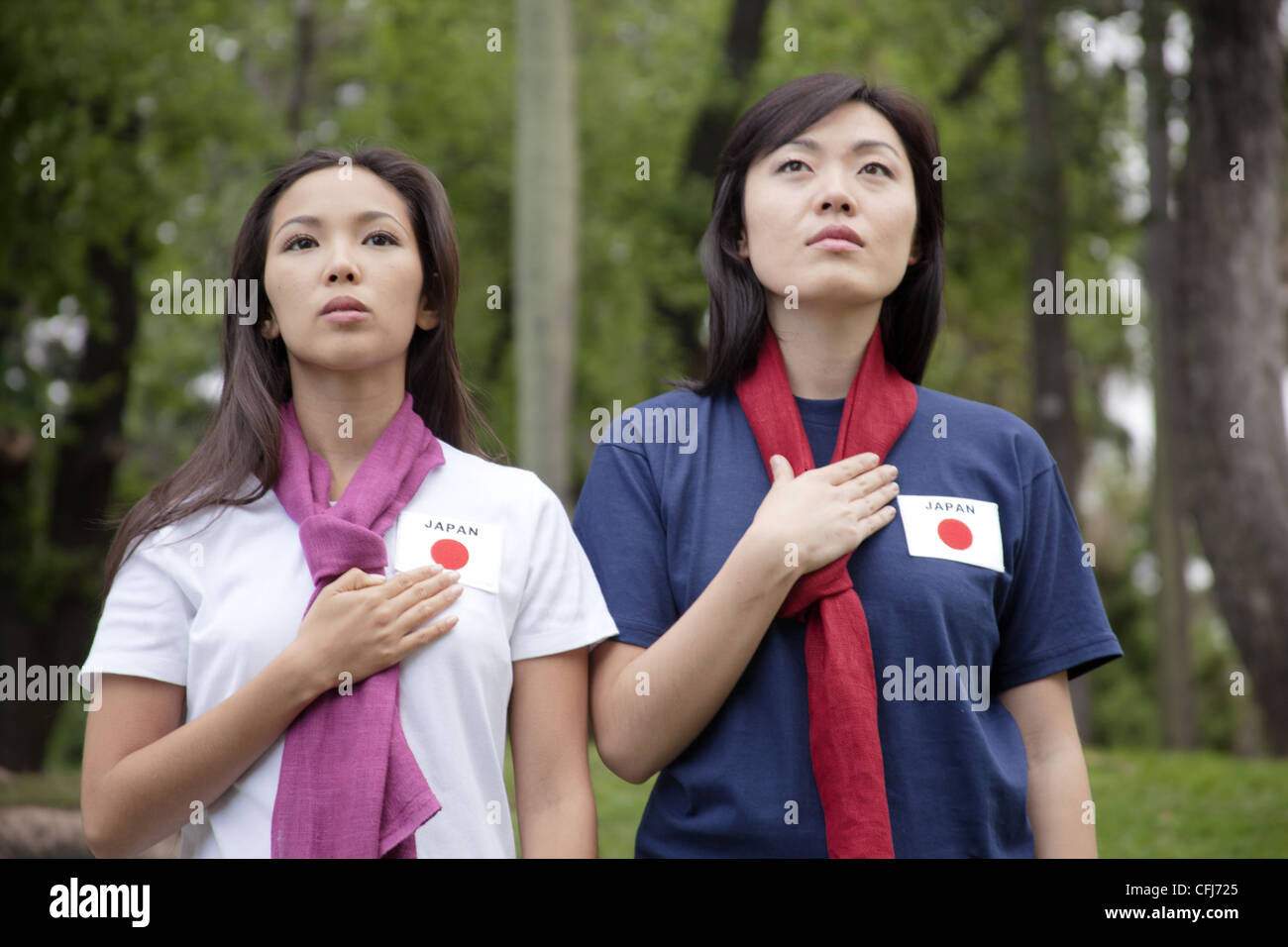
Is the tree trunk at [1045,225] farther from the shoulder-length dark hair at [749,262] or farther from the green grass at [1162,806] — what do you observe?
the shoulder-length dark hair at [749,262]

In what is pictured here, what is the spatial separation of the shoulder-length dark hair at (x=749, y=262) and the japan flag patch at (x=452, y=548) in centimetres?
56

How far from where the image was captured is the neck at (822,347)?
2.66 meters

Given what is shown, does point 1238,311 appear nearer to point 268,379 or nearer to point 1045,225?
point 1045,225

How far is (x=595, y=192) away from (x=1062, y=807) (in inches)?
567

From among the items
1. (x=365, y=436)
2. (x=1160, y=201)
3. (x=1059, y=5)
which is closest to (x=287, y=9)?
(x=1059, y=5)

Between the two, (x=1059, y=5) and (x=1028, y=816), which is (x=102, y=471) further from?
(x=1028, y=816)

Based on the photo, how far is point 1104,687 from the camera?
81.8 ft

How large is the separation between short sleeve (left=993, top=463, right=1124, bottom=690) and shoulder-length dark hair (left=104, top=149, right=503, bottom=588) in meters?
1.13

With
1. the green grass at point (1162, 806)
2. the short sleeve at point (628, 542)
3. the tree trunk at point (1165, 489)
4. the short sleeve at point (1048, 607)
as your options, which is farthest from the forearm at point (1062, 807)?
the tree trunk at point (1165, 489)

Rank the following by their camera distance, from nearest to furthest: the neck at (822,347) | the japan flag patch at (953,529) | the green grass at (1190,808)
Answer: the japan flag patch at (953,529), the neck at (822,347), the green grass at (1190,808)

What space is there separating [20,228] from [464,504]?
32.4 ft

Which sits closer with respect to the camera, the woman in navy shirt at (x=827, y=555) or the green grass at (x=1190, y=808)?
the woman in navy shirt at (x=827, y=555)

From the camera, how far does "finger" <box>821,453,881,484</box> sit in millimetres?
2441

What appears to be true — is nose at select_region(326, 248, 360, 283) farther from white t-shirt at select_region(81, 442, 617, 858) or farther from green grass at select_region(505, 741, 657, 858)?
green grass at select_region(505, 741, 657, 858)
